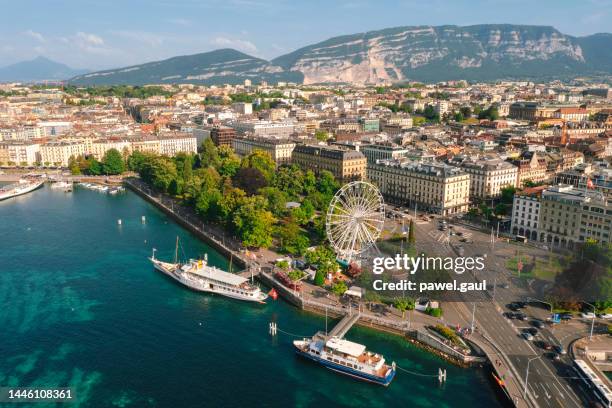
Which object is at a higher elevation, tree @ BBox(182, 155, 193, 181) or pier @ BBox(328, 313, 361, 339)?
tree @ BBox(182, 155, 193, 181)

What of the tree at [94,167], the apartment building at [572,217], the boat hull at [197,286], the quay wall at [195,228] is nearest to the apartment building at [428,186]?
the apartment building at [572,217]

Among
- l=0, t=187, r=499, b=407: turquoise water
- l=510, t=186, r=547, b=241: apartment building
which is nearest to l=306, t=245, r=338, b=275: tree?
l=0, t=187, r=499, b=407: turquoise water

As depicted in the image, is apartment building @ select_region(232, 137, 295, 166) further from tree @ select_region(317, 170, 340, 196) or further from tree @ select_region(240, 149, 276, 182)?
tree @ select_region(317, 170, 340, 196)

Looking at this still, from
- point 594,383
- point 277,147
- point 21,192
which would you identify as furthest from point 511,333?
point 21,192

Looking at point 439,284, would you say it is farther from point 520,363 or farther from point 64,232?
point 64,232

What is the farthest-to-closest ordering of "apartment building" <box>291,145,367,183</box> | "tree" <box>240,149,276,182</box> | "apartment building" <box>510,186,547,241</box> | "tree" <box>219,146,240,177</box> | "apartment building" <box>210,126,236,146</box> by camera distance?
"apartment building" <box>210,126,236,146</box>
"tree" <box>219,146,240,177</box>
"tree" <box>240,149,276,182</box>
"apartment building" <box>291,145,367,183</box>
"apartment building" <box>510,186,547,241</box>

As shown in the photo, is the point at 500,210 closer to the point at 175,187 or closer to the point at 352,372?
the point at 352,372
